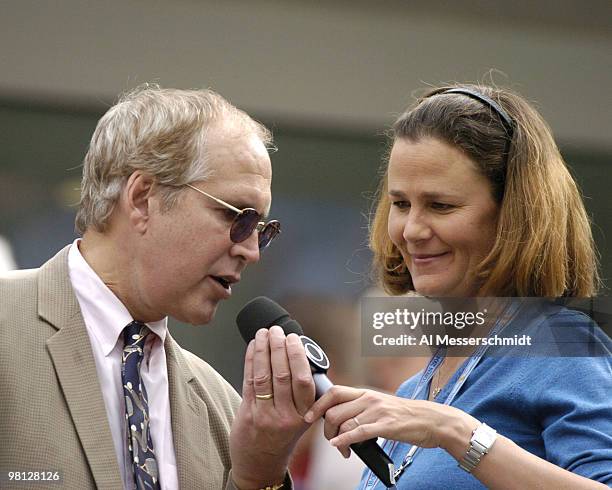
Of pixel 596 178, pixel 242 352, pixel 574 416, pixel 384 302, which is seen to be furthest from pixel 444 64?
pixel 574 416

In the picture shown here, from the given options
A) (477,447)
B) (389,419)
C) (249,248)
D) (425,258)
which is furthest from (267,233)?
(477,447)

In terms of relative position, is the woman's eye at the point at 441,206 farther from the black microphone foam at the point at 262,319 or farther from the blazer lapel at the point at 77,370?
the blazer lapel at the point at 77,370

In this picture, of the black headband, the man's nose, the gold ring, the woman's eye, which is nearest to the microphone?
the gold ring

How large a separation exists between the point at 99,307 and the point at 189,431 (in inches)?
17.3

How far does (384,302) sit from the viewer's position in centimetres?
317

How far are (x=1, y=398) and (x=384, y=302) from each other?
1074mm

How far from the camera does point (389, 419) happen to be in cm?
253

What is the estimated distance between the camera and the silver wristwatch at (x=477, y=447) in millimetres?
2529

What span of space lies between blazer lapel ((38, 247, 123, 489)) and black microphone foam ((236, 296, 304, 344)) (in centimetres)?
42

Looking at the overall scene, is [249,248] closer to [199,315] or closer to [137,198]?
[199,315]

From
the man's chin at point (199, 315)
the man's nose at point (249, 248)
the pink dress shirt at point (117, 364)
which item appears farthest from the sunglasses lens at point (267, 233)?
the pink dress shirt at point (117, 364)

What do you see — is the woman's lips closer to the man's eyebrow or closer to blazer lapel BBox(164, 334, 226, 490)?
the man's eyebrow

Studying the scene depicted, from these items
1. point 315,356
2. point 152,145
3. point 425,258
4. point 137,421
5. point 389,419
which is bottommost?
point 137,421

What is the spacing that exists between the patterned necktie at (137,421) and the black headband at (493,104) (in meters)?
1.15
